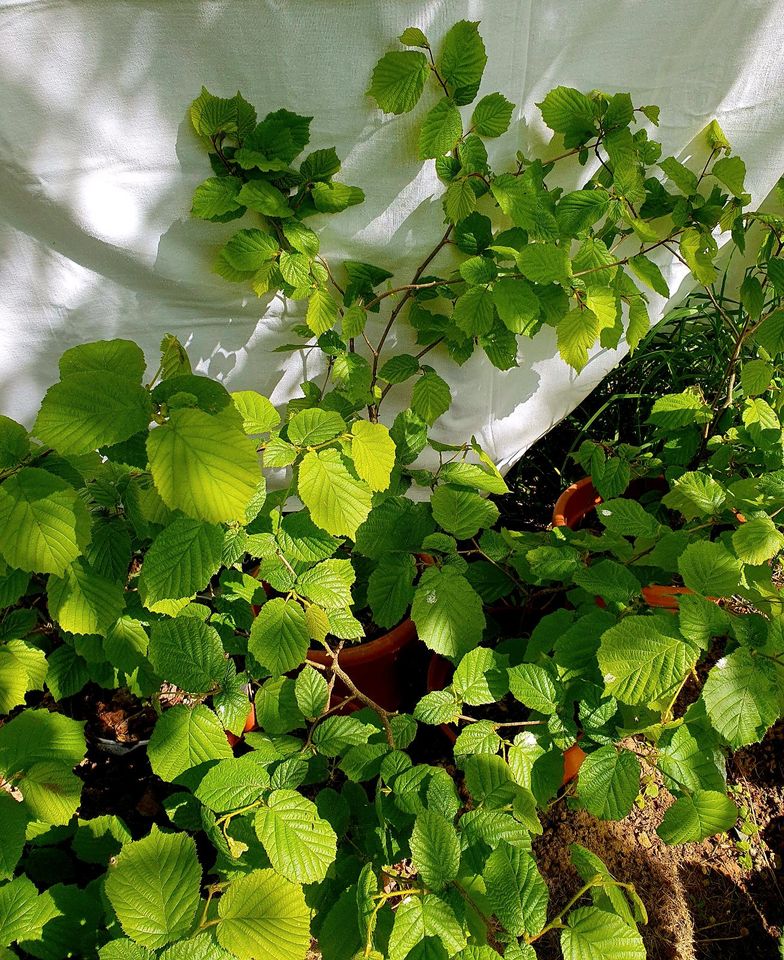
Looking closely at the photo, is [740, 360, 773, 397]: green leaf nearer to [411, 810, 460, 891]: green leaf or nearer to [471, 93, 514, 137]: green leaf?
[471, 93, 514, 137]: green leaf

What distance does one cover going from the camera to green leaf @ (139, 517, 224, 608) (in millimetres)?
927

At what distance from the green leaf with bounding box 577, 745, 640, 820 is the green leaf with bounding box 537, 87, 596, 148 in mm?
1195

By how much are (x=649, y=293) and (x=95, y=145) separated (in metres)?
1.43

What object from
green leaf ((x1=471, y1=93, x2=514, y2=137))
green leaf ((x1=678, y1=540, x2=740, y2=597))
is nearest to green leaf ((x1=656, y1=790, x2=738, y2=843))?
green leaf ((x1=678, y1=540, x2=740, y2=597))

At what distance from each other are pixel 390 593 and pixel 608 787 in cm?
50

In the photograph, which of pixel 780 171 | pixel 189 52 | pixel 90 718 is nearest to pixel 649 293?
pixel 780 171

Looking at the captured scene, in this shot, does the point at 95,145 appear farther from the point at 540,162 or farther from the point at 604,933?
the point at 604,933

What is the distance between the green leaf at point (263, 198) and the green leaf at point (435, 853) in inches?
42.0

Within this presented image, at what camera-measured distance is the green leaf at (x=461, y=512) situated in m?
1.27

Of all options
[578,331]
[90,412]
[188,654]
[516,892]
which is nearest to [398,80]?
[578,331]

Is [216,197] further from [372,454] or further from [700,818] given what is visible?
[700,818]

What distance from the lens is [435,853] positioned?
2.73 feet

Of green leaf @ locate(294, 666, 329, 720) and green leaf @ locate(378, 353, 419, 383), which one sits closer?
green leaf @ locate(294, 666, 329, 720)

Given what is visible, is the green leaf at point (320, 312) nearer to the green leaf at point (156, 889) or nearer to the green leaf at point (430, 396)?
the green leaf at point (430, 396)
